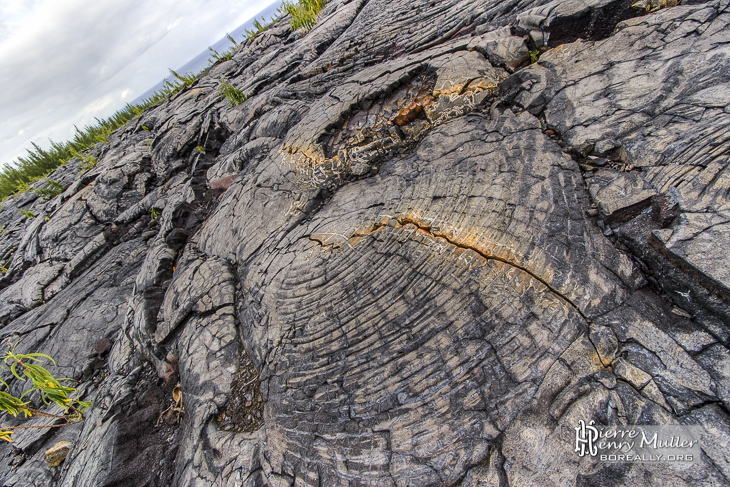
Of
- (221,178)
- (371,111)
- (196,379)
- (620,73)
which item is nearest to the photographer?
(620,73)

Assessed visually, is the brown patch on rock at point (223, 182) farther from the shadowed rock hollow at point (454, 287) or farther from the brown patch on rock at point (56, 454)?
the brown patch on rock at point (56, 454)

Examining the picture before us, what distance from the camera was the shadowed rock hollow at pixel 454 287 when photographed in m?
1.21

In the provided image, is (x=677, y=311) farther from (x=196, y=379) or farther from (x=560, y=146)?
(x=196, y=379)

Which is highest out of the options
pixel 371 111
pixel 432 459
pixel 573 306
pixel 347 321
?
pixel 371 111

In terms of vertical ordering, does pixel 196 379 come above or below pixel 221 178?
below

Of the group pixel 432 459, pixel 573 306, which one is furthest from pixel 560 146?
pixel 432 459

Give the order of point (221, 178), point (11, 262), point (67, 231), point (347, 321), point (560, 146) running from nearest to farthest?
point (347, 321) → point (560, 146) → point (221, 178) → point (67, 231) → point (11, 262)

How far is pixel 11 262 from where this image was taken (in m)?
5.84

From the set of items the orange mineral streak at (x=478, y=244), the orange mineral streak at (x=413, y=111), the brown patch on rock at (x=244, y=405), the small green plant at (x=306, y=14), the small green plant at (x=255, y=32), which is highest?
the small green plant at (x=255, y=32)

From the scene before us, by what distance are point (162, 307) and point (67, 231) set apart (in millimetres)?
3883

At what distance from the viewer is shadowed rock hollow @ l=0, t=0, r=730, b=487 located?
1.21 metres

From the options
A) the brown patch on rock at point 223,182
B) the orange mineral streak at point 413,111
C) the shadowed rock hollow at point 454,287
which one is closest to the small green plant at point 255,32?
the brown patch on rock at point 223,182

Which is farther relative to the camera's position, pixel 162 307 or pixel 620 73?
pixel 162 307

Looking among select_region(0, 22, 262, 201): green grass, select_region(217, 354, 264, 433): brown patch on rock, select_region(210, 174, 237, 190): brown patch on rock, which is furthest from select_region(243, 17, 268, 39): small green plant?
select_region(217, 354, 264, 433): brown patch on rock
